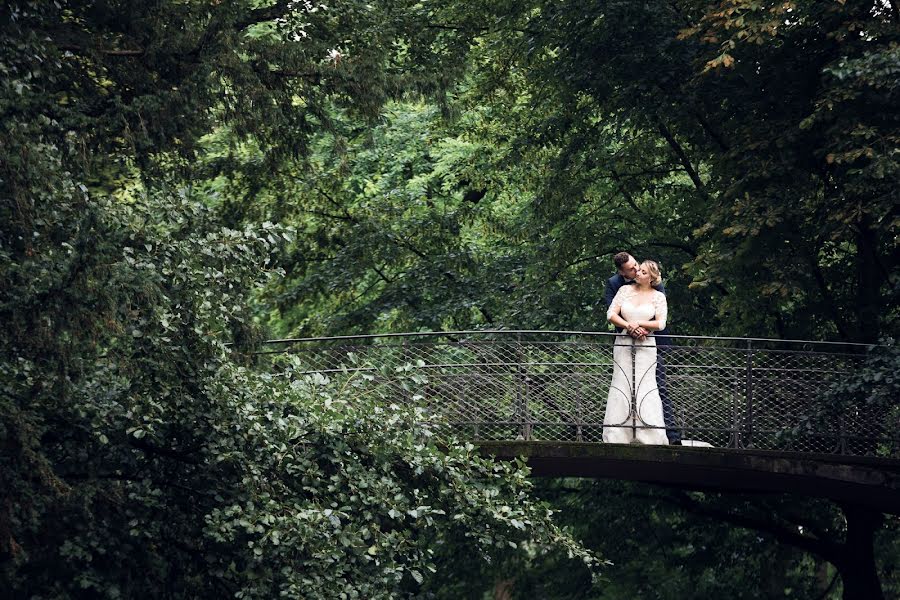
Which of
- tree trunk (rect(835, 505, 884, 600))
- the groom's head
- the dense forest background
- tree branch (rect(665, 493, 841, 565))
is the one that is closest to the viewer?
the dense forest background

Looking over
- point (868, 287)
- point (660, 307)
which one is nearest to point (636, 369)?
point (660, 307)

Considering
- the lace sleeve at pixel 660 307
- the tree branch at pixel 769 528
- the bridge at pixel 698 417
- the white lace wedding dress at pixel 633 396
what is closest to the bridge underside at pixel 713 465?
the bridge at pixel 698 417

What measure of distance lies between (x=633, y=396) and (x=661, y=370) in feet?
1.31

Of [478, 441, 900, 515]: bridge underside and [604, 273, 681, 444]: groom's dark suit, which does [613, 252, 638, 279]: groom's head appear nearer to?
[604, 273, 681, 444]: groom's dark suit

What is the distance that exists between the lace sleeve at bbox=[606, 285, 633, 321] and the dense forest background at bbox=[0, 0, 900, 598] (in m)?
1.84

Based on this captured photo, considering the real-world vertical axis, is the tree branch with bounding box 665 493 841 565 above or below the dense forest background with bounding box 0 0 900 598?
below

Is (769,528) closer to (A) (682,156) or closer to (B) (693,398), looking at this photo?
(B) (693,398)

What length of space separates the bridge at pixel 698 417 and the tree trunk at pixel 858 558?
1589 mm

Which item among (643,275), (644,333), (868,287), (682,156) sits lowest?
(644,333)

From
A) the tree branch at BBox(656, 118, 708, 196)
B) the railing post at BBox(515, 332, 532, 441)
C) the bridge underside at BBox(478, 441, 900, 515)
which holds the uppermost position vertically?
the tree branch at BBox(656, 118, 708, 196)

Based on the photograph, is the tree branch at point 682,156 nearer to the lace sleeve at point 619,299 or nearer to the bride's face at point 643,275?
the lace sleeve at point 619,299

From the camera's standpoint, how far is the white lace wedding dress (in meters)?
12.0

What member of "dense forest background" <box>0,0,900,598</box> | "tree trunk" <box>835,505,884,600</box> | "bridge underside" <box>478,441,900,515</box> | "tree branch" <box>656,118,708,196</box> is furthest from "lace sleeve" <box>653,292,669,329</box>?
"tree branch" <box>656,118,708,196</box>

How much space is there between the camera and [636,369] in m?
12.1
